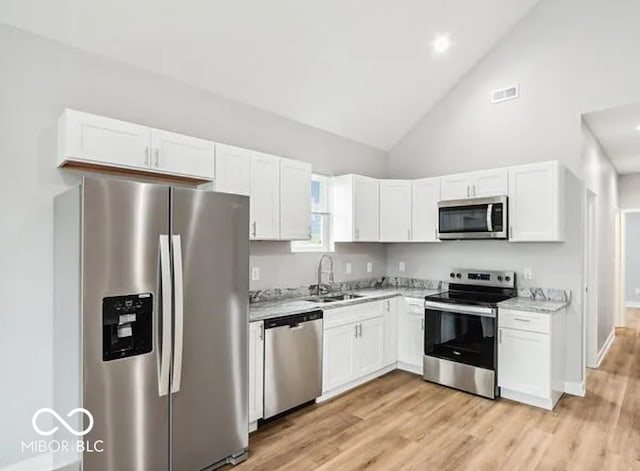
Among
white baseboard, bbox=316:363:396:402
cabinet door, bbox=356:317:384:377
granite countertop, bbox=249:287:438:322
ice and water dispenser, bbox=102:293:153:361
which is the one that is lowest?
white baseboard, bbox=316:363:396:402

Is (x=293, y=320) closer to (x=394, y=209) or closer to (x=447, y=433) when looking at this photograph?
(x=447, y=433)

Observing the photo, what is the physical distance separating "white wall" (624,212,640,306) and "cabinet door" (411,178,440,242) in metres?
6.69

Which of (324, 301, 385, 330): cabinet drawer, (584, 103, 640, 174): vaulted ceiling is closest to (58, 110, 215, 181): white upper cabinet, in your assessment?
(324, 301, 385, 330): cabinet drawer

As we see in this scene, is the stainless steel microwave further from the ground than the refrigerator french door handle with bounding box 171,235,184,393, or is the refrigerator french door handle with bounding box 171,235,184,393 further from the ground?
the stainless steel microwave

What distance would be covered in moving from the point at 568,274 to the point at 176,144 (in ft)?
13.1

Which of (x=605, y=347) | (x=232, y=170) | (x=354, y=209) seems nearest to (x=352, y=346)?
(x=354, y=209)

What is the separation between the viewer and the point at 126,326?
7.26ft

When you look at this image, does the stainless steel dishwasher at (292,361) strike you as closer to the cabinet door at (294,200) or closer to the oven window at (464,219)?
the cabinet door at (294,200)

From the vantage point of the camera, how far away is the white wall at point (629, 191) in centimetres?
687

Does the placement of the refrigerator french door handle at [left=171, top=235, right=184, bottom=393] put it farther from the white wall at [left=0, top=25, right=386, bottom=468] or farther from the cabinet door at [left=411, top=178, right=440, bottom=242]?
the cabinet door at [left=411, top=178, right=440, bottom=242]

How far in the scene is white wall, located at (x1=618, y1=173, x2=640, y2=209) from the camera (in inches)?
270

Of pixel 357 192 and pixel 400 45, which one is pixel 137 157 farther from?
pixel 400 45

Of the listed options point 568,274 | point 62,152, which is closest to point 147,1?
point 62,152

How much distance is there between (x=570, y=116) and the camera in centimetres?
412
